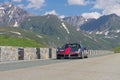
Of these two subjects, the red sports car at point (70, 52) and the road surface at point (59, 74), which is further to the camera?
the red sports car at point (70, 52)

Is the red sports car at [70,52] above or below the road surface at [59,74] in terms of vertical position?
above

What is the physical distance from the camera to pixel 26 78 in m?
10.4

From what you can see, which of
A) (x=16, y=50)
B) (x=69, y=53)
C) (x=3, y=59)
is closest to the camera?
(x=3, y=59)

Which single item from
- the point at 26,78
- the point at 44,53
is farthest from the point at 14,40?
the point at 26,78

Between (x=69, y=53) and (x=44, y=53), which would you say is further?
(x=44, y=53)

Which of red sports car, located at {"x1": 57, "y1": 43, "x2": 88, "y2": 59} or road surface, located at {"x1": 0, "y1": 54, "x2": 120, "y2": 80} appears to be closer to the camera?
road surface, located at {"x1": 0, "y1": 54, "x2": 120, "y2": 80}

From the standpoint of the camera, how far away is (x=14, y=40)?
52.8 m

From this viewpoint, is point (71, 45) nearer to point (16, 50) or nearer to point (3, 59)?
point (16, 50)

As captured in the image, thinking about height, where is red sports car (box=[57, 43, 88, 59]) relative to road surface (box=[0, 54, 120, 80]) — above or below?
above

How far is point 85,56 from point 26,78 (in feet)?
86.7

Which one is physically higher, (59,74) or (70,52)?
(70,52)

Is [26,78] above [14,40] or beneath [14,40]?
beneath

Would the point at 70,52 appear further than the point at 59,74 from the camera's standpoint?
Yes

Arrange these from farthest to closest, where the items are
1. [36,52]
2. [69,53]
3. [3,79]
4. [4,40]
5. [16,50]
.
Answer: [4,40]
[36,52]
[69,53]
[16,50]
[3,79]
